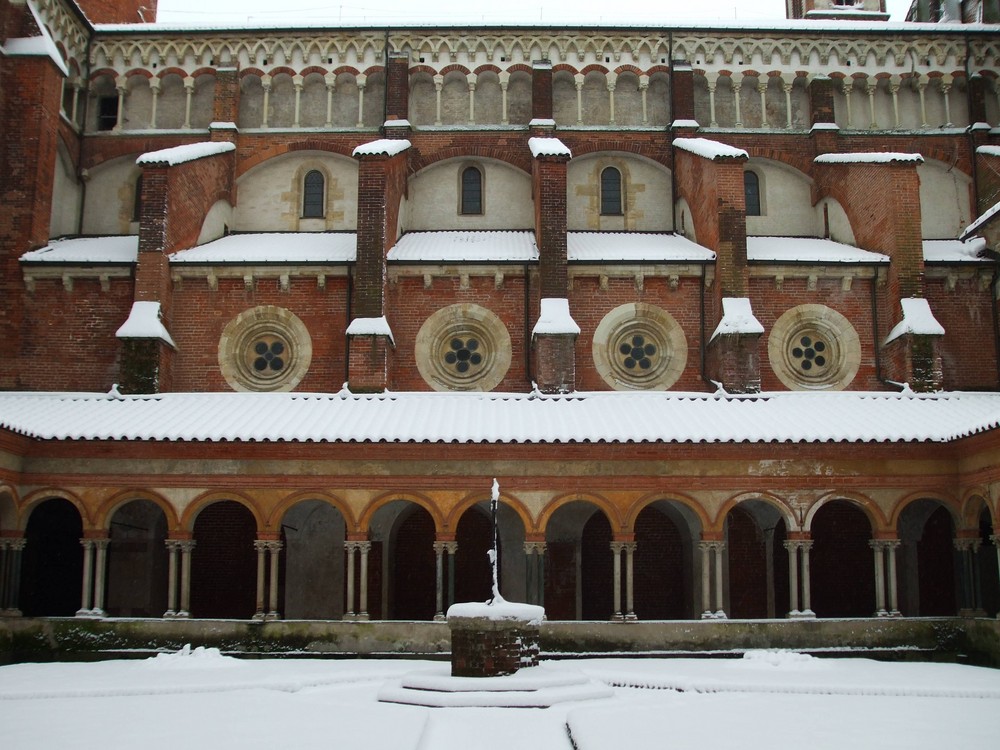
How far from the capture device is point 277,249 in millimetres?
26859

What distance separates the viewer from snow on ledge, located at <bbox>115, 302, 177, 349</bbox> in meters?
24.3

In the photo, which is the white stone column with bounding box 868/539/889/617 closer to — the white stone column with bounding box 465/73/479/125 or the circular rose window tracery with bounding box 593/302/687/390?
→ the circular rose window tracery with bounding box 593/302/687/390

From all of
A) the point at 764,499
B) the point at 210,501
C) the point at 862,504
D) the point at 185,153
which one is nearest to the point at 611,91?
the point at 185,153

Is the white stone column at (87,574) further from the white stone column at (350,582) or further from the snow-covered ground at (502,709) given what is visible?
the white stone column at (350,582)

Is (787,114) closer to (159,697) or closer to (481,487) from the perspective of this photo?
(481,487)

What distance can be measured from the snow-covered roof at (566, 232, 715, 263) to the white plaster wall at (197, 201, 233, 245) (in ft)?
32.6

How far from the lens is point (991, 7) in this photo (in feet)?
104

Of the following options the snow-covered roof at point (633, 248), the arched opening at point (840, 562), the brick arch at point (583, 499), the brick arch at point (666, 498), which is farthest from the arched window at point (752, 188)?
the brick arch at point (583, 499)

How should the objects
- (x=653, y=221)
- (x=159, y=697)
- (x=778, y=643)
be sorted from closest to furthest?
(x=159, y=697)
(x=778, y=643)
(x=653, y=221)

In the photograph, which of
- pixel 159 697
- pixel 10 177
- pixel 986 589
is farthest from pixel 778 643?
pixel 10 177

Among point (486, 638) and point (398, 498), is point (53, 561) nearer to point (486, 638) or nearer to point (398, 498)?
point (398, 498)

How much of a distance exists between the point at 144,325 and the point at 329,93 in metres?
9.79

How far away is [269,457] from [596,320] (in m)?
9.32

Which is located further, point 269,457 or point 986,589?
point 986,589
